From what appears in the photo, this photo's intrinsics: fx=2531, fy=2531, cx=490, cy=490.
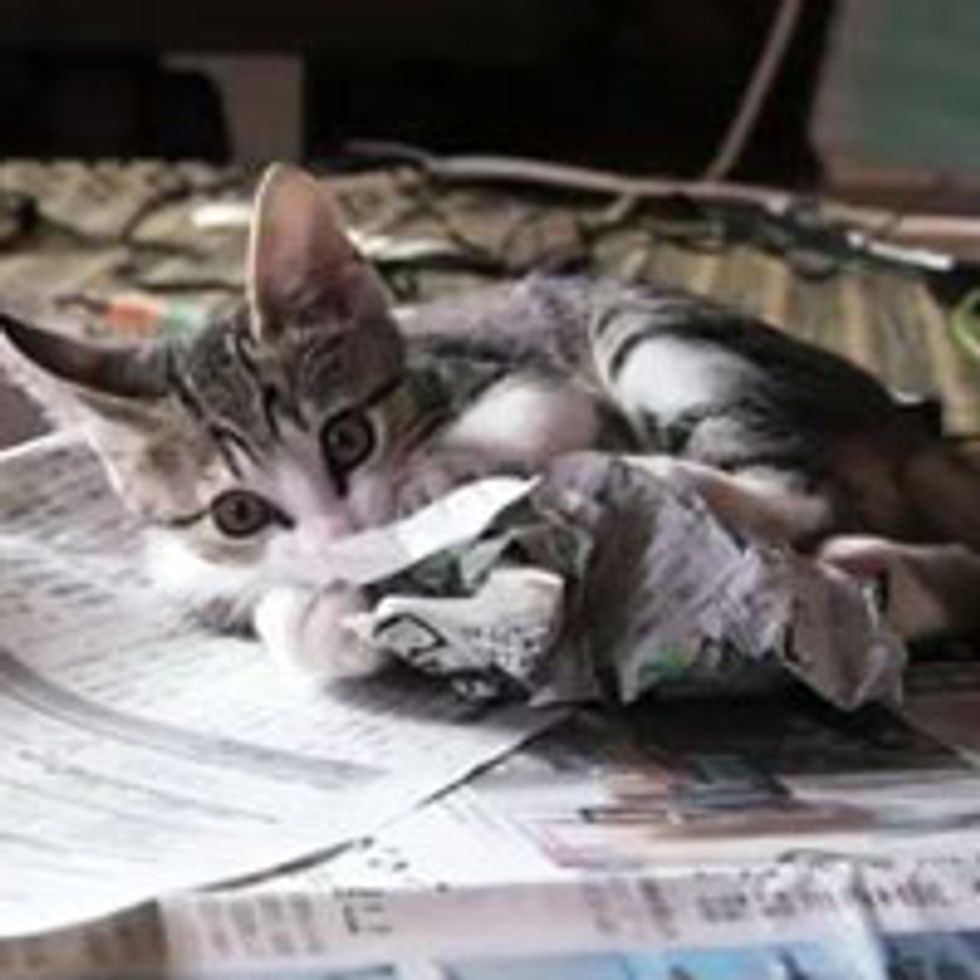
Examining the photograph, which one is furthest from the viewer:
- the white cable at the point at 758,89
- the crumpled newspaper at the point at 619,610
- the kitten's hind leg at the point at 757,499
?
the white cable at the point at 758,89

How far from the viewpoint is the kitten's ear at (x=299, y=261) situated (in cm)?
98

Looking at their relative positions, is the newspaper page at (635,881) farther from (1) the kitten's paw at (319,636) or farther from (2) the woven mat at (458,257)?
(2) the woven mat at (458,257)

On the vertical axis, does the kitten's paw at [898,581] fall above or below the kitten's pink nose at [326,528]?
above

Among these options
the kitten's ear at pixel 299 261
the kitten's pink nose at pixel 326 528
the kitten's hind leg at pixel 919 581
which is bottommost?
the kitten's pink nose at pixel 326 528

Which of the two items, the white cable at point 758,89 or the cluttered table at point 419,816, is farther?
the white cable at point 758,89

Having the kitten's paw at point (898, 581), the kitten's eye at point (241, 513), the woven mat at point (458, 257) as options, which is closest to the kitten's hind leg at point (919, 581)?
the kitten's paw at point (898, 581)

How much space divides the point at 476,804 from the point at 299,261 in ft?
0.98

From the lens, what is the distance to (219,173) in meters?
2.02

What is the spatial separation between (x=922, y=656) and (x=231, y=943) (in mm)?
348

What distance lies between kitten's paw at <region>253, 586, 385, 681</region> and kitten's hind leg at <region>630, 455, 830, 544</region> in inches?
5.1

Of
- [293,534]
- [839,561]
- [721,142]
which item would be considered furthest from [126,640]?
[721,142]

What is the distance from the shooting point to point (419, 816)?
0.77m

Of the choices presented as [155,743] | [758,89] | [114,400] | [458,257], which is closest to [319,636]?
[155,743]

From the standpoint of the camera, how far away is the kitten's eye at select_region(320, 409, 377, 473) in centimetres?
102
